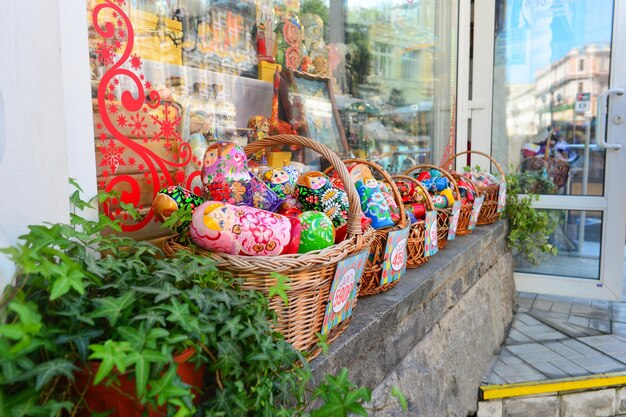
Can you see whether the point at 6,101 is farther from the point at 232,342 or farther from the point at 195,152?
the point at 195,152

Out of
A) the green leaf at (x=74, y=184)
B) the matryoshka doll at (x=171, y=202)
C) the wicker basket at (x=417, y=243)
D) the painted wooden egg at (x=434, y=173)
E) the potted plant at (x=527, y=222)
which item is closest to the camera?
the green leaf at (x=74, y=184)

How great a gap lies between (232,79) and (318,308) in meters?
1.07

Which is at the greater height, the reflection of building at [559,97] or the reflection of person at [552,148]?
the reflection of building at [559,97]

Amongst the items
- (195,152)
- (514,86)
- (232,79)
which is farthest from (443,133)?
(195,152)

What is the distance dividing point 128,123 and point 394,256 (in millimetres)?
902

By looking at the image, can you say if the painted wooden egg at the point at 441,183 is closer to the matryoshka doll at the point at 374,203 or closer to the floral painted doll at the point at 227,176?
the matryoshka doll at the point at 374,203

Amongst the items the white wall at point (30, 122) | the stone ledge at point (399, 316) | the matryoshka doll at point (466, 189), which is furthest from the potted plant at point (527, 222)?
the white wall at point (30, 122)

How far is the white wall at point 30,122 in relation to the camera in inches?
29.4

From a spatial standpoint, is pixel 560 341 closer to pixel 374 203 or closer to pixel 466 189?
pixel 466 189

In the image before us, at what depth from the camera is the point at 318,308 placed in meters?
1.06

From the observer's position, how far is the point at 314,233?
44.3 inches

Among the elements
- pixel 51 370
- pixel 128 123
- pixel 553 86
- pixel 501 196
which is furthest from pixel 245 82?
pixel 553 86

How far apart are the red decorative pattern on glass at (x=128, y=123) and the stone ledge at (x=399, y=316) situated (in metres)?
0.68

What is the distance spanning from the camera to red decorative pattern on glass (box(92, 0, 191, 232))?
4.13 ft
